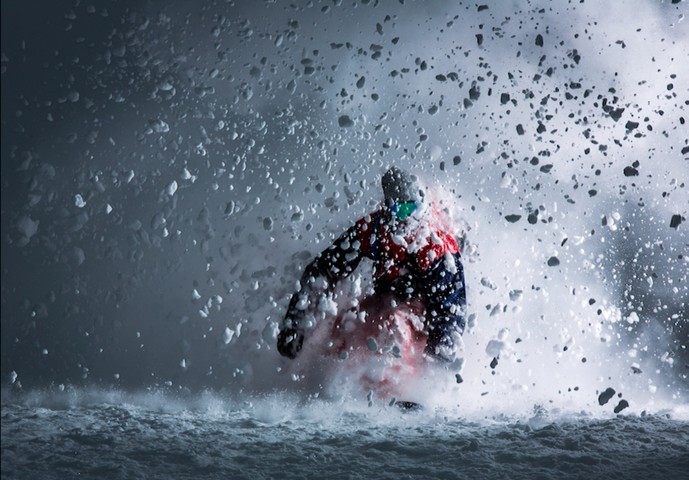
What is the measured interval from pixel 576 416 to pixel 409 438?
2.76 ft

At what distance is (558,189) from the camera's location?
480 cm

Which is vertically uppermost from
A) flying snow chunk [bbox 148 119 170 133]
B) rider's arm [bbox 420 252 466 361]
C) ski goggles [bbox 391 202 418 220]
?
flying snow chunk [bbox 148 119 170 133]

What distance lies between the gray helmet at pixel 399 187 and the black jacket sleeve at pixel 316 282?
0.22m

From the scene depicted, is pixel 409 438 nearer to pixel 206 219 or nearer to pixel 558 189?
pixel 558 189

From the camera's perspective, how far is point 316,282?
328 centimetres

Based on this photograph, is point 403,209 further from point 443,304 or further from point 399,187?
point 443,304

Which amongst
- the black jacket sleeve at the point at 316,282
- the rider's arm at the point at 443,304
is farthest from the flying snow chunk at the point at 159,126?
the rider's arm at the point at 443,304

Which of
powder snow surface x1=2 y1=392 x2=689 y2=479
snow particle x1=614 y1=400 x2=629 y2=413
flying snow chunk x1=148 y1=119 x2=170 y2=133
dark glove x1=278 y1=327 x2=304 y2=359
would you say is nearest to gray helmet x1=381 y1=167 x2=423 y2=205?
dark glove x1=278 y1=327 x2=304 y2=359

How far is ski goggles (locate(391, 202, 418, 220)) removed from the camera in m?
3.21

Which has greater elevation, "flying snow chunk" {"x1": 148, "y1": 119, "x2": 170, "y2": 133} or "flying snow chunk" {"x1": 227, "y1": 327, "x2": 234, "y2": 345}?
"flying snow chunk" {"x1": 148, "y1": 119, "x2": 170, "y2": 133}

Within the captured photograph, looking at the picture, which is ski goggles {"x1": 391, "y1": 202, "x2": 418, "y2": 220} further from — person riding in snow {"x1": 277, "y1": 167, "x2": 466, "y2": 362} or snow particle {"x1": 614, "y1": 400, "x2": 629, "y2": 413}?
snow particle {"x1": 614, "y1": 400, "x2": 629, "y2": 413}

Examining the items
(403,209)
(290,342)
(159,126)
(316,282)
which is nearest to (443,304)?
(403,209)

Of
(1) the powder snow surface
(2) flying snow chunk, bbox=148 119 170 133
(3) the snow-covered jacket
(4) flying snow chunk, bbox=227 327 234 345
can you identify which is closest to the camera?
(1) the powder snow surface

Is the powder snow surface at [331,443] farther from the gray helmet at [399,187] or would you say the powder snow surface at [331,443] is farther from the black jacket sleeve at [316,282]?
the gray helmet at [399,187]
